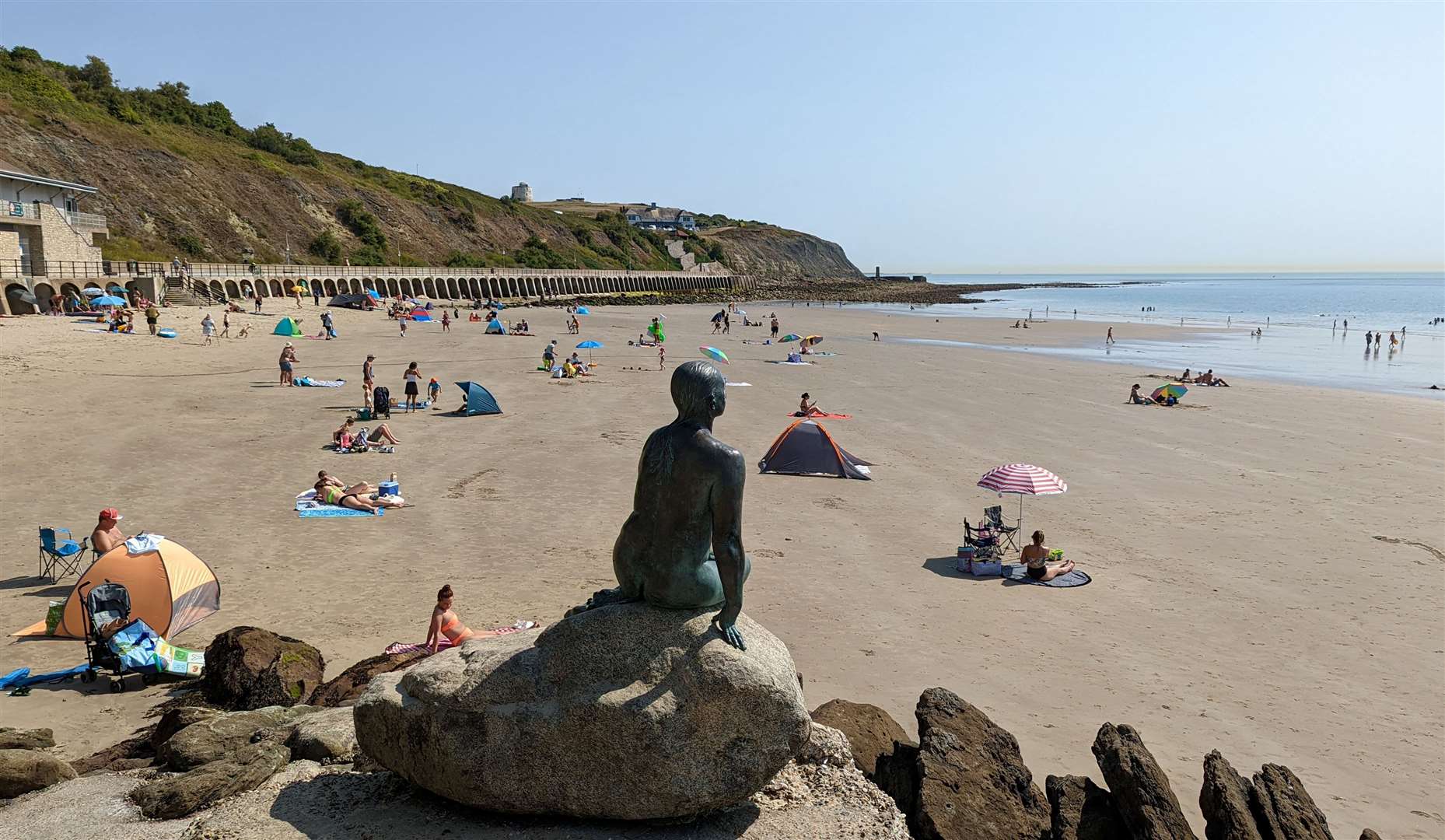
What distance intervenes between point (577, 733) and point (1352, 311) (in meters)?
121

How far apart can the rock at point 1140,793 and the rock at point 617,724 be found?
2.14 meters

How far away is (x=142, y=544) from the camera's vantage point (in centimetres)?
1009

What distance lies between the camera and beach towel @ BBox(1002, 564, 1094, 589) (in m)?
12.6

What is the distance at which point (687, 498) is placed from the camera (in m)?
5.28

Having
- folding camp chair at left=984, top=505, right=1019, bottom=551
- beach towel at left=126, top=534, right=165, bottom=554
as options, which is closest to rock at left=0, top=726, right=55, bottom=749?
beach towel at left=126, top=534, right=165, bottom=554

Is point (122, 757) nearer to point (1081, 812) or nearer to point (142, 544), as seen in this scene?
point (142, 544)

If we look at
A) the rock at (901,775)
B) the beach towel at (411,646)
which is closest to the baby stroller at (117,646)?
the beach towel at (411,646)

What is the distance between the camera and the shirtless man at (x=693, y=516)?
5246 mm

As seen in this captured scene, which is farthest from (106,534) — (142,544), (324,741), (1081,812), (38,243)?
(38,243)

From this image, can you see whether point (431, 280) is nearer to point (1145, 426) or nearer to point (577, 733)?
point (1145, 426)

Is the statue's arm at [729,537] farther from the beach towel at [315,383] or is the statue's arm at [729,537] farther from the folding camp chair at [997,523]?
the beach towel at [315,383]

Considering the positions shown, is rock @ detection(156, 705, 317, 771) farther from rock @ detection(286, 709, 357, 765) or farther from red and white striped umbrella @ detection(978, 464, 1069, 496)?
red and white striped umbrella @ detection(978, 464, 1069, 496)

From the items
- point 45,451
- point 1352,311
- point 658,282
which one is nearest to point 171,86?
point 658,282

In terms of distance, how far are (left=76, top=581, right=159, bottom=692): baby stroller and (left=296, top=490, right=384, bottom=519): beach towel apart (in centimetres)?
515
